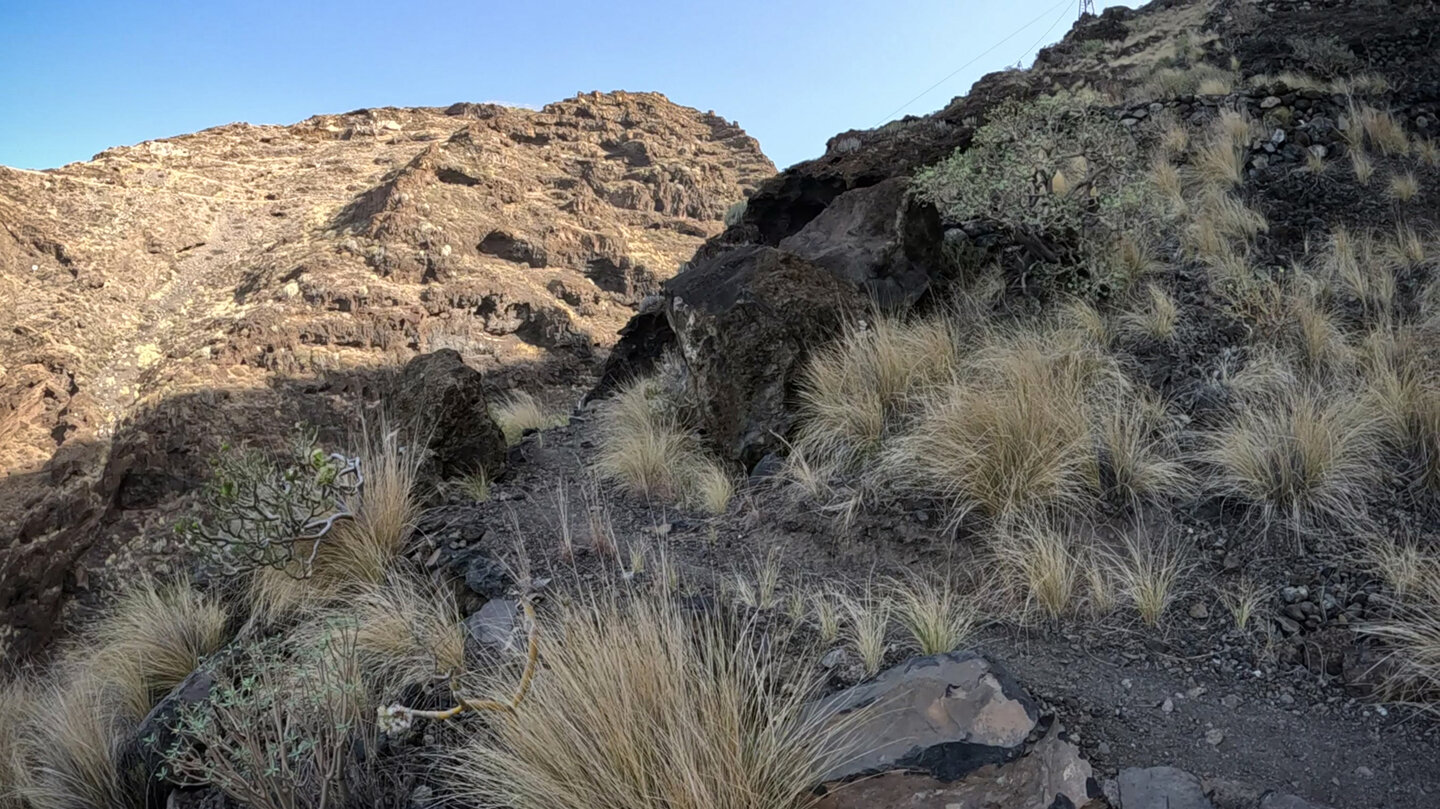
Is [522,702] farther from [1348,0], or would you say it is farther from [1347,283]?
[1348,0]

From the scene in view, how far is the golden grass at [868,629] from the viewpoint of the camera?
2.46 meters

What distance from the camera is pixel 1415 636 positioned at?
220cm

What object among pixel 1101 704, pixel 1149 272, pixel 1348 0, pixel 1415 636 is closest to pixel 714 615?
pixel 1101 704

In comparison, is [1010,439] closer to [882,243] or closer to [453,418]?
[882,243]

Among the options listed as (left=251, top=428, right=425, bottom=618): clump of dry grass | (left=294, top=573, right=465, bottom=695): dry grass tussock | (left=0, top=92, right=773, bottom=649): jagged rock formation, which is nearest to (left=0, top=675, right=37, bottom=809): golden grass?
(left=251, top=428, right=425, bottom=618): clump of dry grass

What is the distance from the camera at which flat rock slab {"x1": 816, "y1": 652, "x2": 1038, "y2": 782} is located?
1.94 meters

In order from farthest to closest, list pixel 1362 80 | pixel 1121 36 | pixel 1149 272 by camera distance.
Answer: pixel 1121 36 < pixel 1362 80 < pixel 1149 272

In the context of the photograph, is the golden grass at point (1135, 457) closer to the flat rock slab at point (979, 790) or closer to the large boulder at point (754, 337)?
the flat rock slab at point (979, 790)

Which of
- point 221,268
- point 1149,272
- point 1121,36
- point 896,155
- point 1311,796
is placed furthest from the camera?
point 1121,36

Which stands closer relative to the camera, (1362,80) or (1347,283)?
(1347,283)

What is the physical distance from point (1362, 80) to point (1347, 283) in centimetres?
534

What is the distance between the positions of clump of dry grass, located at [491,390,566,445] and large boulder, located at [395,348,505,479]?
133cm

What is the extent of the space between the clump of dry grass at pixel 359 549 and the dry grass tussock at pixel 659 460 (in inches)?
50.0

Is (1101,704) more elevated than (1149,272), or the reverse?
(1149,272)
